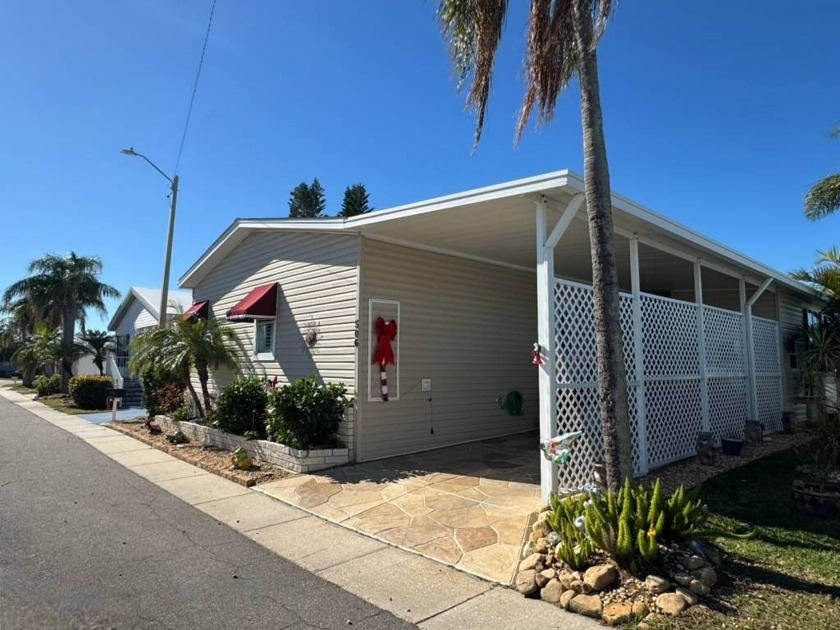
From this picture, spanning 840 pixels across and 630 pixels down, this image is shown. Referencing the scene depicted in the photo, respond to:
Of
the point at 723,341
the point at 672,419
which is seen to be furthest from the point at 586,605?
the point at 723,341

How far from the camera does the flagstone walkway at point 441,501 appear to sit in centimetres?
453

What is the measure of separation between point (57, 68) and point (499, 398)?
10.3 meters

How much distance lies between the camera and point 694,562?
3.66m

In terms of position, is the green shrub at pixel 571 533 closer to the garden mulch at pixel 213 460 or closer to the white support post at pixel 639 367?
the white support post at pixel 639 367

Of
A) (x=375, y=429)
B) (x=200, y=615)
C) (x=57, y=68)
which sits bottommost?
(x=200, y=615)

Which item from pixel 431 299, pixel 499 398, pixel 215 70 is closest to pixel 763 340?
pixel 499 398

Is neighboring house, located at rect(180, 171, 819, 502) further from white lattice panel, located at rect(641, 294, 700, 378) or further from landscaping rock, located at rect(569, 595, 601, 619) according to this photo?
landscaping rock, located at rect(569, 595, 601, 619)

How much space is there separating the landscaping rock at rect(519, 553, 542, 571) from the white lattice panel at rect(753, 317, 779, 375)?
28.9 ft

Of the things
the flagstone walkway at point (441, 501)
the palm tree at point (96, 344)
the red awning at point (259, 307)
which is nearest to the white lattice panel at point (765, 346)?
the flagstone walkway at point (441, 501)

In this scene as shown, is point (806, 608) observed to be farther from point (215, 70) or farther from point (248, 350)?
point (215, 70)

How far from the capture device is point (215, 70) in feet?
33.3

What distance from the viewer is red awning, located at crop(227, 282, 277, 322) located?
30.9 feet

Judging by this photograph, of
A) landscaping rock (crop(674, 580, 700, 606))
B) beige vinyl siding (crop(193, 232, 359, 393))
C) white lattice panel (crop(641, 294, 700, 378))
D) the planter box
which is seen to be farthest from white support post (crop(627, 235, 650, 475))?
the planter box

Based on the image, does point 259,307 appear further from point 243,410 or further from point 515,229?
point 515,229
